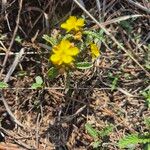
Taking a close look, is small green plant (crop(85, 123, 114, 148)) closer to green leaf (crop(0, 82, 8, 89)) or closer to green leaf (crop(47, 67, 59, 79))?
green leaf (crop(47, 67, 59, 79))

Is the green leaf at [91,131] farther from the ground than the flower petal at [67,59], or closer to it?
closer to it

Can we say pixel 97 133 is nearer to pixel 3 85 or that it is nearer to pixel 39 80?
pixel 39 80

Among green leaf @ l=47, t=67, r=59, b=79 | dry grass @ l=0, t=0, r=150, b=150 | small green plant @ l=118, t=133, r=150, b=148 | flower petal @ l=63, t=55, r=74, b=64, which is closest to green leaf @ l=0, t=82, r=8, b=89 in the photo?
dry grass @ l=0, t=0, r=150, b=150

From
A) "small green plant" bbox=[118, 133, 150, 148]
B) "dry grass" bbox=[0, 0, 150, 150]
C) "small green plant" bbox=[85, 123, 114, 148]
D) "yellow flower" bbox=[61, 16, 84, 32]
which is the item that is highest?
"yellow flower" bbox=[61, 16, 84, 32]

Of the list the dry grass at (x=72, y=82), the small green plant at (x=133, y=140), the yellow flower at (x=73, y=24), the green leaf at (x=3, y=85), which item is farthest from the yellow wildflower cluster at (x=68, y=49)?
the small green plant at (x=133, y=140)

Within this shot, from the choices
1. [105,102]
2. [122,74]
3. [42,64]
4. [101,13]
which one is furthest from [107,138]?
[101,13]

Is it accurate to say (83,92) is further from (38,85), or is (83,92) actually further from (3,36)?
(3,36)

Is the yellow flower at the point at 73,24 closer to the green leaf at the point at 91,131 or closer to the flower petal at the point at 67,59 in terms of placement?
the flower petal at the point at 67,59
